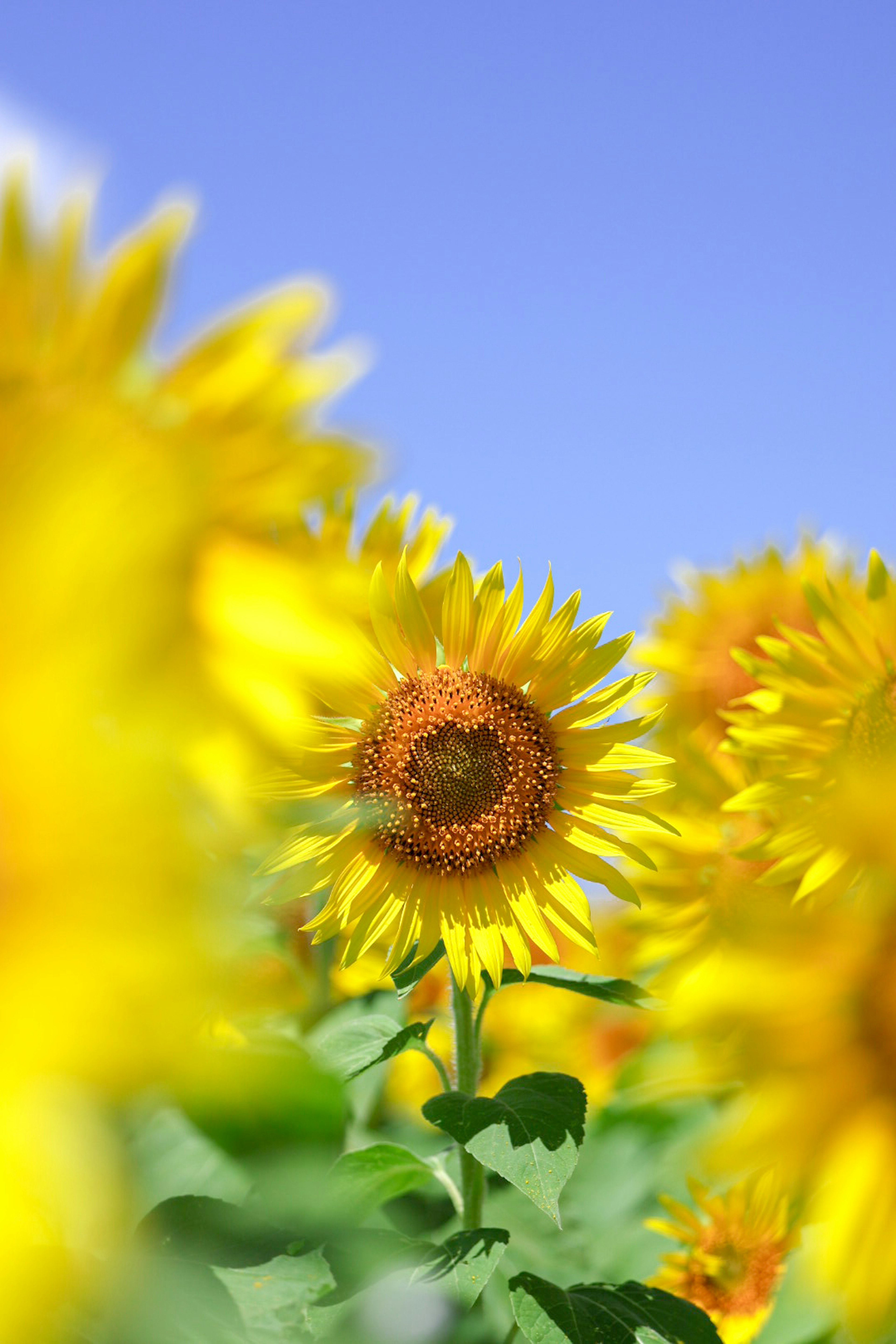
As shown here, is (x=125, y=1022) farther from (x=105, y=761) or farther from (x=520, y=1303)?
(x=520, y=1303)

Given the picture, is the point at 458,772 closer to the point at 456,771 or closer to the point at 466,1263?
the point at 456,771

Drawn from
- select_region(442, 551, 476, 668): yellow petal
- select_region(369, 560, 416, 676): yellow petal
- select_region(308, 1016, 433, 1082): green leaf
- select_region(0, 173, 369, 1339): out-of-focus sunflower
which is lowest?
select_region(308, 1016, 433, 1082): green leaf

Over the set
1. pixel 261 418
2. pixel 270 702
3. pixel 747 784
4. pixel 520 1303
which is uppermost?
pixel 747 784

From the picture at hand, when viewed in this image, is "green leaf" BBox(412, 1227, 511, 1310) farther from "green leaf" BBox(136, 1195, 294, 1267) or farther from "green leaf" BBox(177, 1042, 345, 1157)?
"green leaf" BBox(177, 1042, 345, 1157)

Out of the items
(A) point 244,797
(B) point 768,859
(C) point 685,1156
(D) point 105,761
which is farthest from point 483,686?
(D) point 105,761

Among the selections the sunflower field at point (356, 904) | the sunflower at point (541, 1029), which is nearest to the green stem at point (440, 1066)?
the sunflower field at point (356, 904)

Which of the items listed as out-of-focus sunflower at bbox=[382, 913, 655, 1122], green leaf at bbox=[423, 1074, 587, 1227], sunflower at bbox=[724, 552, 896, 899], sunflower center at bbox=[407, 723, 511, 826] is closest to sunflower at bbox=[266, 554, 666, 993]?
sunflower center at bbox=[407, 723, 511, 826]
